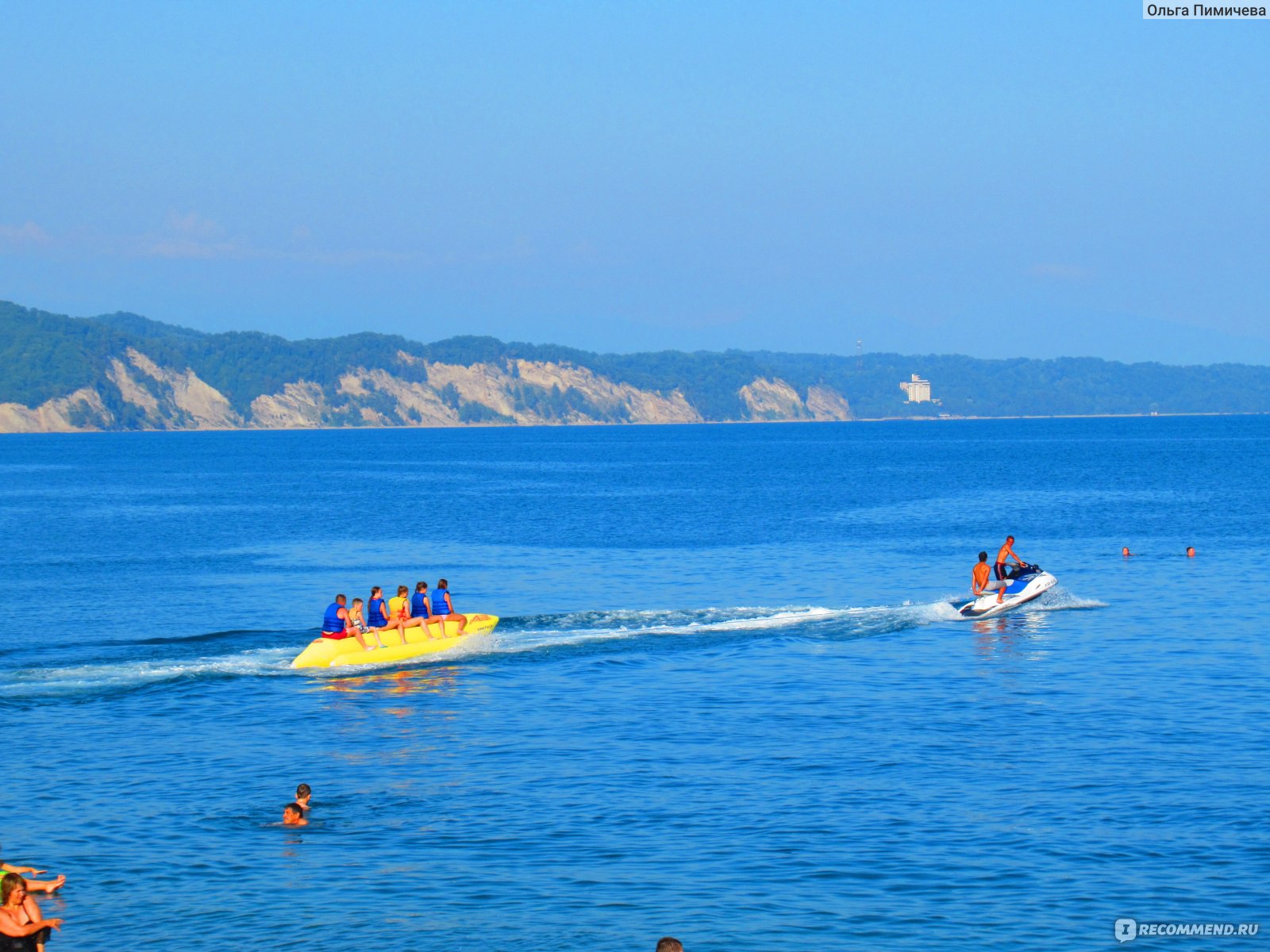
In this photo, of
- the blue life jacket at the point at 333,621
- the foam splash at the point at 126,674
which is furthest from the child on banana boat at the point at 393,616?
the foam splash at the point at 126,674

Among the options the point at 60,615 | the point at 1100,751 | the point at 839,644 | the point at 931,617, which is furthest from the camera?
the point at 60,615

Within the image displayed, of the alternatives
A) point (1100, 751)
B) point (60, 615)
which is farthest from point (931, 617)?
point (60, 615)

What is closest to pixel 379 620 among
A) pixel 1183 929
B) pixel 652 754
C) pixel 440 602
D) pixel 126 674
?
pixel 440 602

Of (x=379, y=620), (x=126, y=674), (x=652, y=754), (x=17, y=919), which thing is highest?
(x=379, y=620)

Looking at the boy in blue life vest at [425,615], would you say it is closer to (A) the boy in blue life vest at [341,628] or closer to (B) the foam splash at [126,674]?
(A) the boy in blue life vest at [341,628]

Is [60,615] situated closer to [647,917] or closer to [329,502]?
[647,917]

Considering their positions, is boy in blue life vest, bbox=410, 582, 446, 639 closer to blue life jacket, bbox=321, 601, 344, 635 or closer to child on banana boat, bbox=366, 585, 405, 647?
child on banana boat, bbox=366, 585, 405, 647

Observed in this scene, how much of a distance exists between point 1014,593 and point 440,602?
49.3 feet

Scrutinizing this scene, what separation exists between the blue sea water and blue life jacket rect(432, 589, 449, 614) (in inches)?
44.6

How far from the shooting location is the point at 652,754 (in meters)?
23.2

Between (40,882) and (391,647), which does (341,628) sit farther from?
(40,882)

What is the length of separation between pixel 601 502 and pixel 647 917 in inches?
2747

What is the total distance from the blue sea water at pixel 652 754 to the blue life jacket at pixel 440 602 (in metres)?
1.13

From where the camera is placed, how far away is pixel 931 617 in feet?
122
